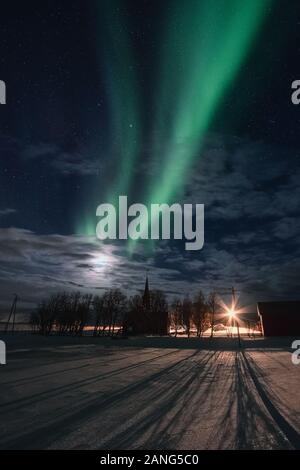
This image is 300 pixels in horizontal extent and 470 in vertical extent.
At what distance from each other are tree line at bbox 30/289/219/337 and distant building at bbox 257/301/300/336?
2111cm

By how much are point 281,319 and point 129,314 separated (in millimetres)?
38718

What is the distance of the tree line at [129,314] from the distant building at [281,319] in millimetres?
21106

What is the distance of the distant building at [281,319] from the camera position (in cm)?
5344

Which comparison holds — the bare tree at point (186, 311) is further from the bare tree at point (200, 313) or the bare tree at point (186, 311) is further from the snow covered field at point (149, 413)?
the snow covered field at point (149, 413)

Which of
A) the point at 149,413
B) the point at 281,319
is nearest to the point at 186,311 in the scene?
the point at 281,319

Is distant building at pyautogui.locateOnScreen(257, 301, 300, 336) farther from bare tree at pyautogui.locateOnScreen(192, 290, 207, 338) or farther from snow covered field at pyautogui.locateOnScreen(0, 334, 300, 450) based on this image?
snow covered field at pyautogui.locateOnScreen(0, 334, 300, 450)

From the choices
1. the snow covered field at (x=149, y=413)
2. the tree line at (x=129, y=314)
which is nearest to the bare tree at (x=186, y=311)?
the tree line at (x=129, y=314)

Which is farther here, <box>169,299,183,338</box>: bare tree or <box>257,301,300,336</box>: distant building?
<box>169,299,183,338</box>: bare tree

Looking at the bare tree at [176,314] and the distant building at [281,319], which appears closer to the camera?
the distant building at [281,319]

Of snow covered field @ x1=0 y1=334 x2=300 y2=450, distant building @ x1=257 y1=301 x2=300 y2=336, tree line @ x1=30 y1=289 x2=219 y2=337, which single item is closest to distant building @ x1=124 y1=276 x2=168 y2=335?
tree line @ x1=30 y1=289 x2=219 y2=337

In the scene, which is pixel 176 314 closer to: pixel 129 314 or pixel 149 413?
pixel 129 314

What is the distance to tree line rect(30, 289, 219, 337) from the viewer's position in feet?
257

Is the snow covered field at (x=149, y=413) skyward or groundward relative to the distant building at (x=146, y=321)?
skyward

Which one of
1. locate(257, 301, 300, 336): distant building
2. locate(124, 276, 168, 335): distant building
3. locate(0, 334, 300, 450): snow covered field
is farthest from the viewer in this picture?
locate(124, 276, 168, 335): distant building
